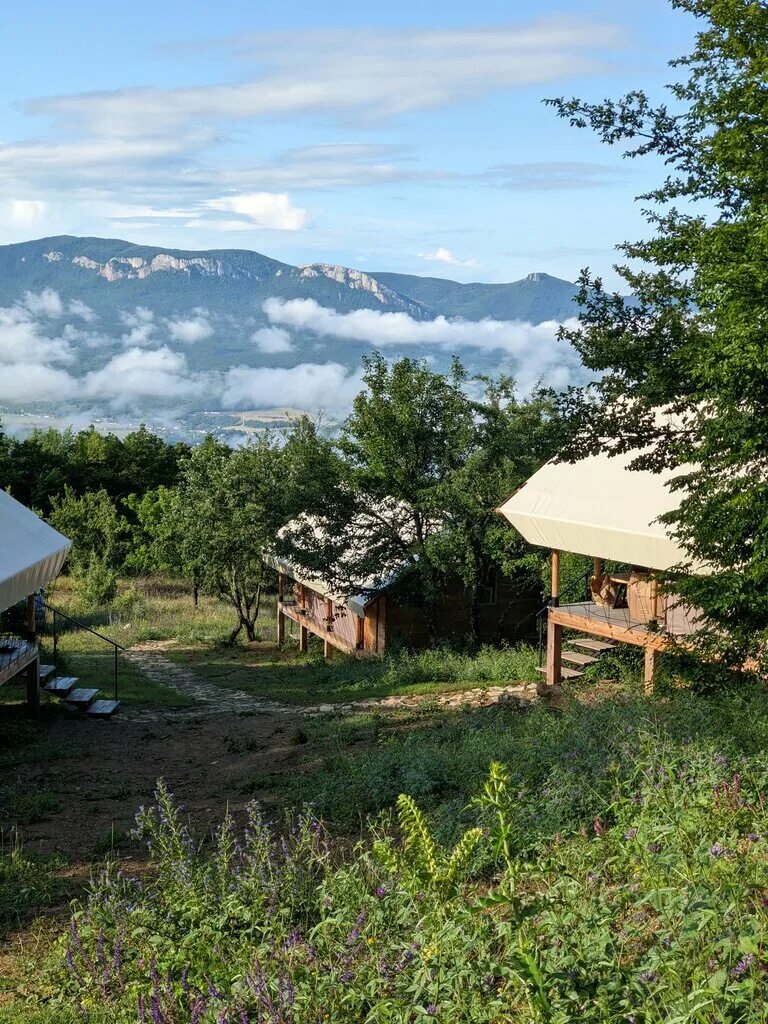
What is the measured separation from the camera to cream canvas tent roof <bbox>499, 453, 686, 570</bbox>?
1731 centimetres

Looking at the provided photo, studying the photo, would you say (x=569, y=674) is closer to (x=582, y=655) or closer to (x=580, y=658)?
(x=580, y=658)

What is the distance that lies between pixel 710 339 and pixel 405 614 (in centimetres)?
1813

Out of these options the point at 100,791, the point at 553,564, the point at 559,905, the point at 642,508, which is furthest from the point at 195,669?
the point at 559,905

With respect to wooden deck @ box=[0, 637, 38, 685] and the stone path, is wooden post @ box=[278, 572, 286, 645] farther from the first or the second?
wooden deck @ box=[0, 637, 38, 685]

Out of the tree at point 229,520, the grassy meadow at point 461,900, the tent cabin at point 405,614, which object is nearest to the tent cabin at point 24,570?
the grassy meadow at point 461,900

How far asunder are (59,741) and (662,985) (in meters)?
13.5

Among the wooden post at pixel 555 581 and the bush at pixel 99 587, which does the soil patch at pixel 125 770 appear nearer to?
the wooden post at pixel 555 581

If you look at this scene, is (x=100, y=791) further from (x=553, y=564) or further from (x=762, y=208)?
(x=553, y=564)

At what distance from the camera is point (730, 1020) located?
3.10 meters

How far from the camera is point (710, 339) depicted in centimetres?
1093

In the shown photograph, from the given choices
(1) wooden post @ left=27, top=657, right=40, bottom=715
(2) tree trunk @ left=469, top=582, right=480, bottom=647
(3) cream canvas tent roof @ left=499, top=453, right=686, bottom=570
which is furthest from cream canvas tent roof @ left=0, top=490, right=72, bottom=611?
(2) tree trunk @ left=469, top=582, right=480, bottom=647

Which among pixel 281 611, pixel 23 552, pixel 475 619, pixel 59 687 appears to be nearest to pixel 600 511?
pixel 475 619

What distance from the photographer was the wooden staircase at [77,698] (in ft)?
59.4

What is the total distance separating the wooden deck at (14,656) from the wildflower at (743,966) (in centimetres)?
1400
